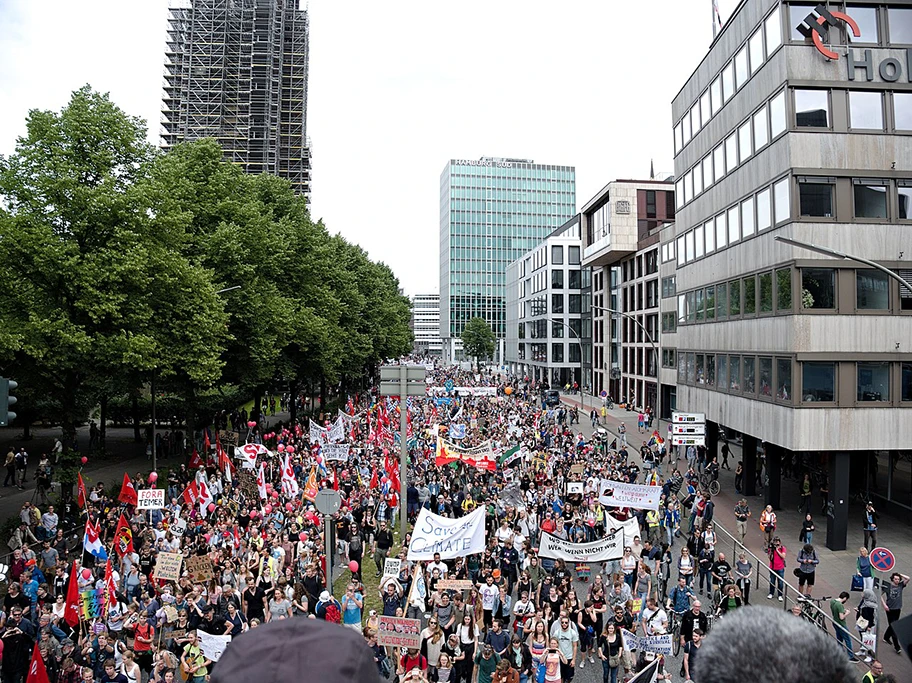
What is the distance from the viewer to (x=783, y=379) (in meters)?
24.8

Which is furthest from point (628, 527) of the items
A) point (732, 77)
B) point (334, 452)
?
point (732, 77)

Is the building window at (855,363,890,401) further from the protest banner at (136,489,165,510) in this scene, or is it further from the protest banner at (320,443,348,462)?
the protest banner at (136,489,165,510)

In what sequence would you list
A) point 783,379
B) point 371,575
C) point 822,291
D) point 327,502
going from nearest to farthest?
1. point 327,502
2. point 371,575
3. point 822,291
4. point 783,379

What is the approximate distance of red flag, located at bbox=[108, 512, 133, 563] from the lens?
56.9ft

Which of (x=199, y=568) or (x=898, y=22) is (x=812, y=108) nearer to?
(x=898, y=22)

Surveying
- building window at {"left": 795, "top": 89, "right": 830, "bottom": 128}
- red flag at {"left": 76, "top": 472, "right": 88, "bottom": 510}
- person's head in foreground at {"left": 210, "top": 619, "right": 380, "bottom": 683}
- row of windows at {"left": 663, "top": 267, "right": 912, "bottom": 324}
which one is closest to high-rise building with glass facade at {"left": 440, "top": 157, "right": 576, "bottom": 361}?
row of windows at {"left": 663, "top": 267, "right": 912, "bottom": 324}

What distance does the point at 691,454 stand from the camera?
115ft

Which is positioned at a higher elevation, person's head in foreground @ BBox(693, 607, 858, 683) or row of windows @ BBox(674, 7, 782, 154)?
row of windows @ BBox(674, 7, 782, 154)

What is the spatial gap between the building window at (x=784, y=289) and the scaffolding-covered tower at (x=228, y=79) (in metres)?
84.1

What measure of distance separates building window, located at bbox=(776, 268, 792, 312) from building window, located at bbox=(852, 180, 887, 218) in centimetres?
285

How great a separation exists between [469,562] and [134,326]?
50.4 ft

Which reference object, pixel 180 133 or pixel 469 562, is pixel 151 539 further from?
pixel 180 133

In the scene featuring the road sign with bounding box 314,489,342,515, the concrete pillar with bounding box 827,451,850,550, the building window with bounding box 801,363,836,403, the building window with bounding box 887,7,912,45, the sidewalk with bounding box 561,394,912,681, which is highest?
the building window with bounding box 887,7,912,45

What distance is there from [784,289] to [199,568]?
2019 cm
